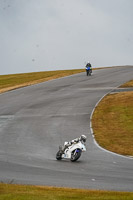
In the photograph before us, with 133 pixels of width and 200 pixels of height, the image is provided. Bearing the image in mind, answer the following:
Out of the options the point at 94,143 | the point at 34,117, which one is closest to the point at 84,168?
the point at 94,143

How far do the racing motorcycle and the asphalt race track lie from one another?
40 centimetres

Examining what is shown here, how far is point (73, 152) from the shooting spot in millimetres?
19703

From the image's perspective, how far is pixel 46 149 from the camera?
2305cm

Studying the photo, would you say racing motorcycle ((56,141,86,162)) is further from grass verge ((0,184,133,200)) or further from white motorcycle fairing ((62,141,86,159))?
grass verge ((0,184,133,200))

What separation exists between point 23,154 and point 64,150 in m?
2.18

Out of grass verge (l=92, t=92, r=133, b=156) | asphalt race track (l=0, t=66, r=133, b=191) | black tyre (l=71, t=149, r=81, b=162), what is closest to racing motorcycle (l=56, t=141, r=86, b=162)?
black tyre (l=71, t=149, r=81, b=162)

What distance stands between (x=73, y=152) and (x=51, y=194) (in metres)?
8.16

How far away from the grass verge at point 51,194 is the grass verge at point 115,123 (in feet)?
32.9

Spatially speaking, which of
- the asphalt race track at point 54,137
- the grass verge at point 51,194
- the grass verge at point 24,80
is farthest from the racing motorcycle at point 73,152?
the grass verge at point 24,80

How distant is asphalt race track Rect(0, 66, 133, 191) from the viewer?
49.7 feet

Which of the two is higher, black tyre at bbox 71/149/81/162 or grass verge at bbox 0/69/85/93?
black tyre at bbox 71/149/81/162

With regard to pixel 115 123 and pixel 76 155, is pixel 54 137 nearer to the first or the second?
pixel 115 123

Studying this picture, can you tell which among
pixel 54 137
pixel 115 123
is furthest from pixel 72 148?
pixel 115 123

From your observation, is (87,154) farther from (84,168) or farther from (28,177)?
(28,177)
